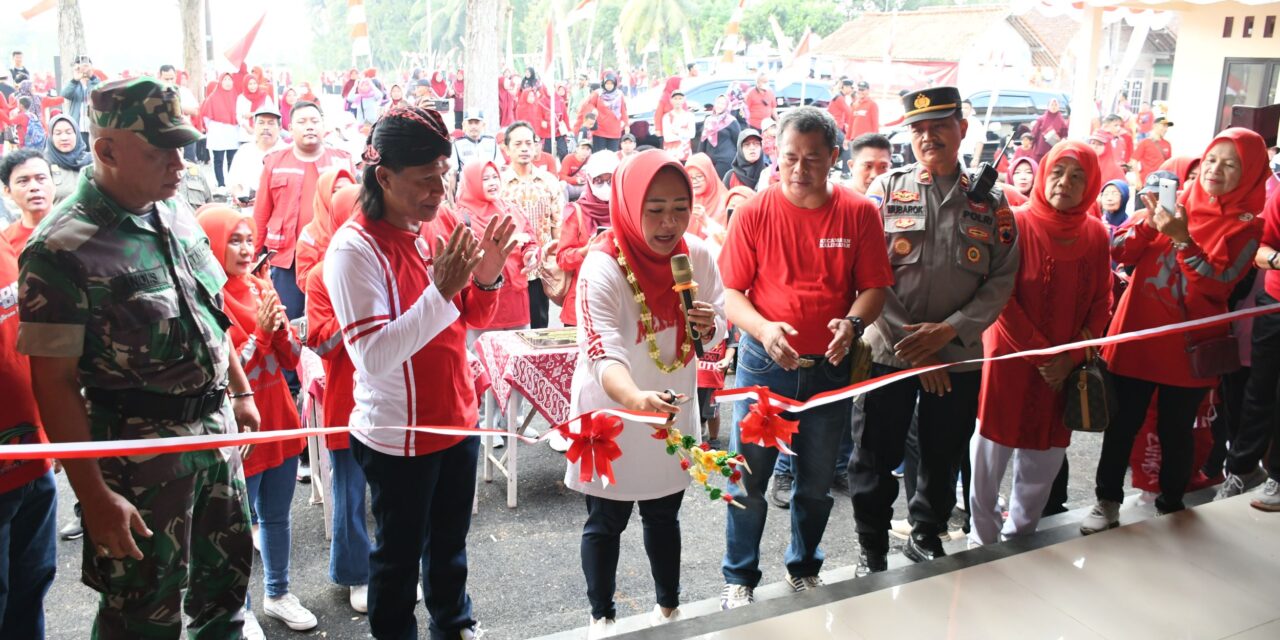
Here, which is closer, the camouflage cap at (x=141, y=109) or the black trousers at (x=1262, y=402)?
the camouflage cap at (x=141, y=109)

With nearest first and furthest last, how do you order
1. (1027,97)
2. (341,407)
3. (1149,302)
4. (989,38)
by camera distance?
(341,407)
(1149,302)
(989,38)
(1027,97)

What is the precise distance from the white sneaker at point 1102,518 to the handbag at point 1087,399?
0.62 metres

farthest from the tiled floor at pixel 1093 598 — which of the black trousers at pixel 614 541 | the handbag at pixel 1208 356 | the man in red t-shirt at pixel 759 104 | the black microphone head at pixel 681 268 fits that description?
the man in red t-shirt at pixel 759 104

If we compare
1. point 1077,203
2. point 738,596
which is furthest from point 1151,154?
point 738,596

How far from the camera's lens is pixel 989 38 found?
479 inches

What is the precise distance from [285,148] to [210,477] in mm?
3995

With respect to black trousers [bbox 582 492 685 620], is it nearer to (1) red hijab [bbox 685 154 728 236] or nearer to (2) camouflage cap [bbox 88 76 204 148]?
(2) camouflage cap [bbox 88 76 204 148]

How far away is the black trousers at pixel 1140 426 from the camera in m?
3.68

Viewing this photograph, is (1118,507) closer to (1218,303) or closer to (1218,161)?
(1218,303)

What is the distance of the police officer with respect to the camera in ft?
10.2

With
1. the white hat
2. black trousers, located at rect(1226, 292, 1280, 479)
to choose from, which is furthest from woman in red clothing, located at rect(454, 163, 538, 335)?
black trousers, located at rect(1226, 292, 1280, 479)

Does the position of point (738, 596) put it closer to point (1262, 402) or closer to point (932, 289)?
point (932, 289)

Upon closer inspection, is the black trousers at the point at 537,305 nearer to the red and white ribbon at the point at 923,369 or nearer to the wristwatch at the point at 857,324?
the red and white ribbon at the point at 923,369

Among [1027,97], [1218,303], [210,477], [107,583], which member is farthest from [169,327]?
[1027,97]
